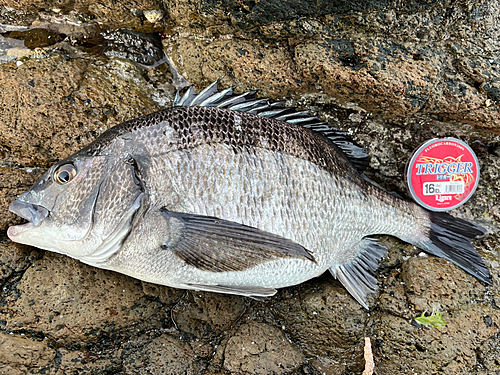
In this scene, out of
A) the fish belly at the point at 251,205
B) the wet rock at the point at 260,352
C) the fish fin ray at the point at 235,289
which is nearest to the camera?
the fish belly at the point at 251,205

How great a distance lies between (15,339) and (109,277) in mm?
596

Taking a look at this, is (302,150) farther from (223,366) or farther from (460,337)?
(460,337)

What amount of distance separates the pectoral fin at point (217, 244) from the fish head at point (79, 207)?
25 centimetres

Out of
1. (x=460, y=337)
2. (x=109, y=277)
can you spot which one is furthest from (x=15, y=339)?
(x=460, y=337)

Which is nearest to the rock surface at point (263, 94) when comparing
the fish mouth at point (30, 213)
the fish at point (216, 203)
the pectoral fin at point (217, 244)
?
the fish at point (216, 203)

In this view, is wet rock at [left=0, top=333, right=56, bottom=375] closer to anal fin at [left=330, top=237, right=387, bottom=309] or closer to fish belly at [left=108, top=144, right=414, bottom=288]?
fish belly at [left=108, top=144, right=414, bottom=288]

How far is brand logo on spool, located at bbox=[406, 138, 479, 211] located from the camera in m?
2.50

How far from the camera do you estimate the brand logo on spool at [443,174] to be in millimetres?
2498

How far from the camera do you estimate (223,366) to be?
7.41 ft

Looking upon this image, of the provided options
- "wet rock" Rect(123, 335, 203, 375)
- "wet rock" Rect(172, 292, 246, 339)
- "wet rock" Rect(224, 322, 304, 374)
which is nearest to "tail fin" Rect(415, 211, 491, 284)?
"wet rock" Rect(224, 322, 304, 374)

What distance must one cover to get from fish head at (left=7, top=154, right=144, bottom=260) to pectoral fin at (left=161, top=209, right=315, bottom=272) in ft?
0.81

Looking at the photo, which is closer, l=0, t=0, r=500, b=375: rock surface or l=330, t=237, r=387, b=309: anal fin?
l=0, t=0, r=500, b=375: rock surface

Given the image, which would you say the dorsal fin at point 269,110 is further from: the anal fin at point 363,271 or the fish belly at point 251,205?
Result: the anal fin at point 363,271

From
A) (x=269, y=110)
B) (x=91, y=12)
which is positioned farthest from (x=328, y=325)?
(x=91, y=12)
